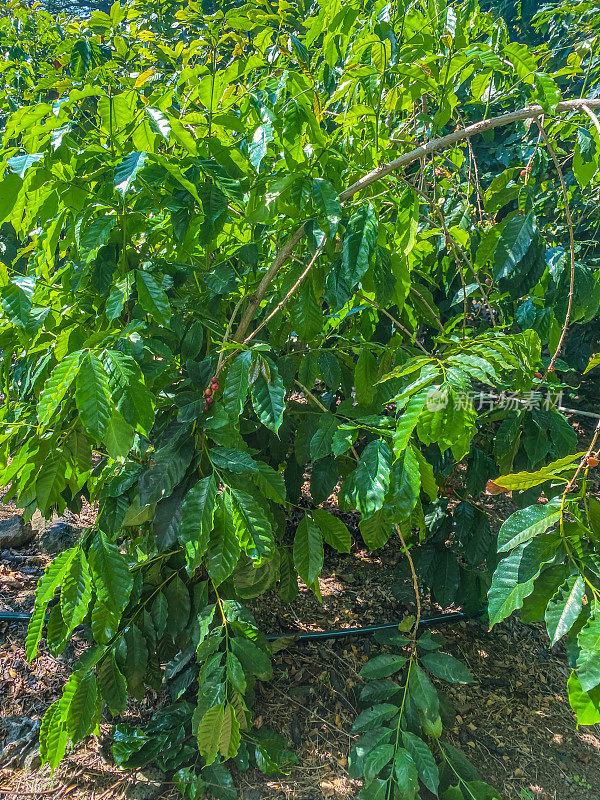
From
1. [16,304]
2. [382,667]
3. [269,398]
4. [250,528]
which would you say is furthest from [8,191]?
[382,667]

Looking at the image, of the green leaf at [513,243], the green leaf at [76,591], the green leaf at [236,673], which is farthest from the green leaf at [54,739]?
the green leaf at [513,243]

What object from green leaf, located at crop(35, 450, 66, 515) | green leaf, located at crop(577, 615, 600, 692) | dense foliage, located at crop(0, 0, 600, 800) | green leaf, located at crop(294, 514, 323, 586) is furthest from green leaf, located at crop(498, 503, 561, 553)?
green leaf, located at crop(35, 450, 66, 515)

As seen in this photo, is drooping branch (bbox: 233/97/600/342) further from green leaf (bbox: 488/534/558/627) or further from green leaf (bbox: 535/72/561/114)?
green leaf (bbox: 488/534/558/627)

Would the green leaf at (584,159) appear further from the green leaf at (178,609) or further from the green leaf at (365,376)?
the green leaf at (178,609)

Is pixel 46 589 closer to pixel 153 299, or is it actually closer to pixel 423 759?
pixel 153 299

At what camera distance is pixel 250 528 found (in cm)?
103

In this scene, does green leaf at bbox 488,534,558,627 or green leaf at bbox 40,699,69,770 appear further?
green leaf at bbox 40,699,69,770

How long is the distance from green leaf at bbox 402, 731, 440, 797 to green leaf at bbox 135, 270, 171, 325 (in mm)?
1096

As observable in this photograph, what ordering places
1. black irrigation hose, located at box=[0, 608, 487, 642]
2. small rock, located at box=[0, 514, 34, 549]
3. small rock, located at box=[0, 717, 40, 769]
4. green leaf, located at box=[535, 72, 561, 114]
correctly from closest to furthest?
green leaf, located at box=[535, 72, 561, 114] → small rock, located at box=[0, 717, 40, 769] → black irrigation hose, located at box=[0, 608, 487, 642] → small rock, located at box=[0, 514, 34, 549]

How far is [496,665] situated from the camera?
2.02 meters

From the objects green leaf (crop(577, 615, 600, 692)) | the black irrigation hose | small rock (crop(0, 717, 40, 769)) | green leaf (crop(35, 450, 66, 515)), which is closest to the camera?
green leaf (crop(577, 615, 600, 692))

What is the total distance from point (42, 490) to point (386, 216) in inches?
40.8

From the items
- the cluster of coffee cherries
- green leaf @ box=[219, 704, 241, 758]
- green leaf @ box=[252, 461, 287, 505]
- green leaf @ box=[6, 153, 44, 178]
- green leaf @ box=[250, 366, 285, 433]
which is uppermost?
green leaf @ box=[6, 153, 44, 178]

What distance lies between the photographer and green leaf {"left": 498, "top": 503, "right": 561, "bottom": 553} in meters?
0.87
